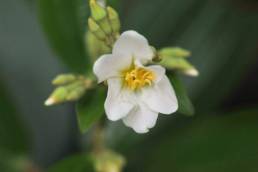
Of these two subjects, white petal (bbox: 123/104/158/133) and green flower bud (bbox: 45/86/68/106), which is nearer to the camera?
white petal (bbox: 123/104/158/133)

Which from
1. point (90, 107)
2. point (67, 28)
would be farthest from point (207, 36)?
point (90, 107)

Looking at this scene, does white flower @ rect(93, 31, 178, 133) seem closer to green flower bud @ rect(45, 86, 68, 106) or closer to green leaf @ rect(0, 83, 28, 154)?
green flower bud @ rect(45, 86, 68, 106)

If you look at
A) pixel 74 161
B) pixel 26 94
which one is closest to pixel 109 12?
pixel 74 161

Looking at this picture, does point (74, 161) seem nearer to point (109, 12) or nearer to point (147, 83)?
point (147, 83)

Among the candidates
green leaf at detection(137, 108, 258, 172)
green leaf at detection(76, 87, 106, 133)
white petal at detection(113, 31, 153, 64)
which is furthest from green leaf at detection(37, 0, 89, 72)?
green leaf at detection(137, 108, 258, 172)

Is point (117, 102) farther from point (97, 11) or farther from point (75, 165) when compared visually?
point (75, 165)

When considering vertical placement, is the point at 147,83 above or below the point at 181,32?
below

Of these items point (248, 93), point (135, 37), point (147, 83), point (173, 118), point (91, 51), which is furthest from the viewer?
point (248, 93)
